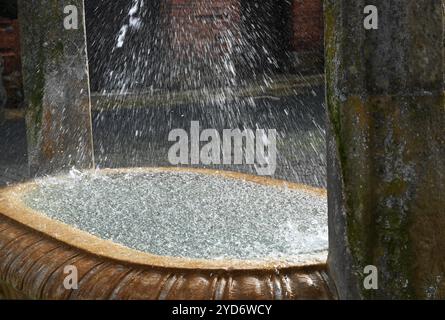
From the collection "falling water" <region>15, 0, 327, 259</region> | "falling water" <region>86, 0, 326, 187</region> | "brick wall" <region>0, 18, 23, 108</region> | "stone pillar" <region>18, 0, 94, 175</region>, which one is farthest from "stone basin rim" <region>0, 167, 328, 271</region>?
"brick wall" <region>0, 18, 23, 108</region>

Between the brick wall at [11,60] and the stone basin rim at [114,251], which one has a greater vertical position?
the brick wall at [11,60]

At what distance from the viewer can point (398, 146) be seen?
1567 millimetres

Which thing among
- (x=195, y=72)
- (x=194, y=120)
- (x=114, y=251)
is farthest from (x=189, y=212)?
(x=195, y=72)

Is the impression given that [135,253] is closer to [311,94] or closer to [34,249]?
[34,249]

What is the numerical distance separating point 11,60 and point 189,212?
18.6 ft

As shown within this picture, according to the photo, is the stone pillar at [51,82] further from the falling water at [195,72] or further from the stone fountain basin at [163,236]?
the falling water at [195,72]

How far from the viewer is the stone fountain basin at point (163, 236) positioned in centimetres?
168

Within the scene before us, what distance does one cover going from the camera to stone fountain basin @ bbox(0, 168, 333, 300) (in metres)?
1.68

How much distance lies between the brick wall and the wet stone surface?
497cm

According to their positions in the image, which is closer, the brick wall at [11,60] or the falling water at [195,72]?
the falling water at [195,72]

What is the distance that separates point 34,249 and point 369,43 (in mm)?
987

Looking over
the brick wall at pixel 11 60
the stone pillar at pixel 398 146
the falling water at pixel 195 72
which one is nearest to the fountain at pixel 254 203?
the stone pillar at pixel 398 146

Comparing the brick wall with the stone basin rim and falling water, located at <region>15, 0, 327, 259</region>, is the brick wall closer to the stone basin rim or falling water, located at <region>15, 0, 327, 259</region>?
falling water, located at <region>15, 0, 327, 259</region>

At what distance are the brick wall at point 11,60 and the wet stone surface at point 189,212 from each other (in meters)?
4.97
